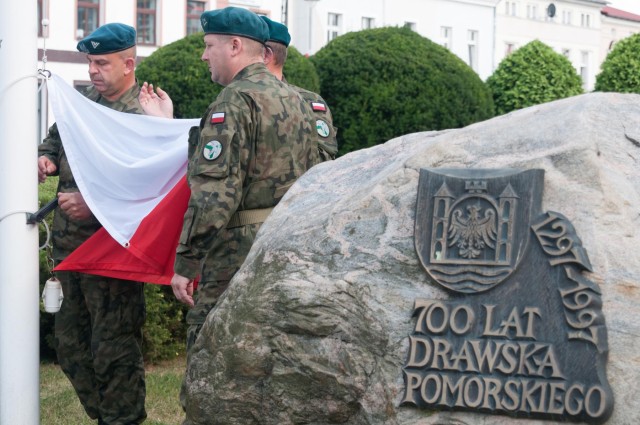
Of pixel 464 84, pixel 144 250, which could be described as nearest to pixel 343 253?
pixel 144 250

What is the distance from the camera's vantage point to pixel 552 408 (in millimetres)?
2965

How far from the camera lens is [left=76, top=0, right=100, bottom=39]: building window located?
28.4 metres

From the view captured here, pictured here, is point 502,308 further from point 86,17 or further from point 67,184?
point 86,17

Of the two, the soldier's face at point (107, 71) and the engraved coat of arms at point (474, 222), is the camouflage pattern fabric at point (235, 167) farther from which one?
the engraved coat of arms at point (474, 222)

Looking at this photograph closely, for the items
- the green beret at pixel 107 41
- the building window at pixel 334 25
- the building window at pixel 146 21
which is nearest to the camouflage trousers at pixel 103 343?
the green beret at pixel 107 41

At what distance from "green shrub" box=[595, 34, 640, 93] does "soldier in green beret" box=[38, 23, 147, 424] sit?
A: 21.3 m

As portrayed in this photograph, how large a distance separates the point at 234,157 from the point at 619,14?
53485 mm

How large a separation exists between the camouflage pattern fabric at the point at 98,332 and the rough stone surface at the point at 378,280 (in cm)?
131

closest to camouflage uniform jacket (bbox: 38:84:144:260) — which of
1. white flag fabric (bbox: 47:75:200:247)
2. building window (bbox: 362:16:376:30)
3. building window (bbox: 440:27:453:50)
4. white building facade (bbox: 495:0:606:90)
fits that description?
white flag fabric (bbox: 47:75:200:247)

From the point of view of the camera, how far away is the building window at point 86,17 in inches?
1118

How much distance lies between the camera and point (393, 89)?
49.2ft

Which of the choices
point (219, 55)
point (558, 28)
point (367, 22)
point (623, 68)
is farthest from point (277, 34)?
point (558, 28)

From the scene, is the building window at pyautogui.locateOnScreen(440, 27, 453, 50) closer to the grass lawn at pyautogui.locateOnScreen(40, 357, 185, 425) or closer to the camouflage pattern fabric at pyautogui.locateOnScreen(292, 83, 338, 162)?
the grass lawn at pyautogui.locateOnScreen(40, 357, 185, 425)

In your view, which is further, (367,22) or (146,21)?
(367,22)
